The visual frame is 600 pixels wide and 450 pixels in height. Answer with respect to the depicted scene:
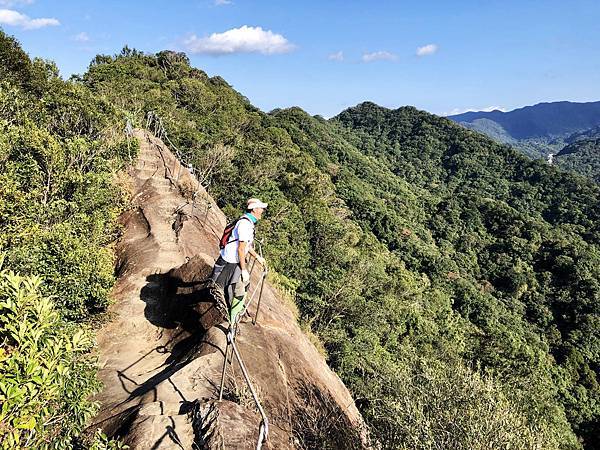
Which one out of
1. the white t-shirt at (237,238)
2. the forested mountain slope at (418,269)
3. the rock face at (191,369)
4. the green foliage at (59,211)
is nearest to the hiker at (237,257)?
the white t-shirt at (237,238)

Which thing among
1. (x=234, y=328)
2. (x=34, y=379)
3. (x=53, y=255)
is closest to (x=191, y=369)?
(x=234, y=328)

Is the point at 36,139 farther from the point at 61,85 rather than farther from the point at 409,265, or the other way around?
the point at 409,265

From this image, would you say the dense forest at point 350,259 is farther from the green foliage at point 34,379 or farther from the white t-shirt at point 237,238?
the white t-shirt at point 237,238

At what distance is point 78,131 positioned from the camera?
2111 cm

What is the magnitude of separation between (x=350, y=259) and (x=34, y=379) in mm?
31314

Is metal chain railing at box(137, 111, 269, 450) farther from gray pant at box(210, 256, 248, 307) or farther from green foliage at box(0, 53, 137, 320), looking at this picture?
green foliage at box(0, 53, 137, 320)

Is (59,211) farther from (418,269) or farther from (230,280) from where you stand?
(418,269)

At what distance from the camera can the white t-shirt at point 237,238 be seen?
7.67 m

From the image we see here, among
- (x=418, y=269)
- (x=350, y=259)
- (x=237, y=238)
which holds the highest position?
(x=237, y=238)

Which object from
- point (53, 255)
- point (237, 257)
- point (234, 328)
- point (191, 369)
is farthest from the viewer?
point (53, 255)

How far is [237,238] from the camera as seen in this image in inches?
310

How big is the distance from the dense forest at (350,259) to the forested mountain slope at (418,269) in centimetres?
15

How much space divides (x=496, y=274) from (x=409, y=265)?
21.0 m

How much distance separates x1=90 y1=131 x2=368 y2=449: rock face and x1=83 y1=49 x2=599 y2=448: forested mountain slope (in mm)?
2072
